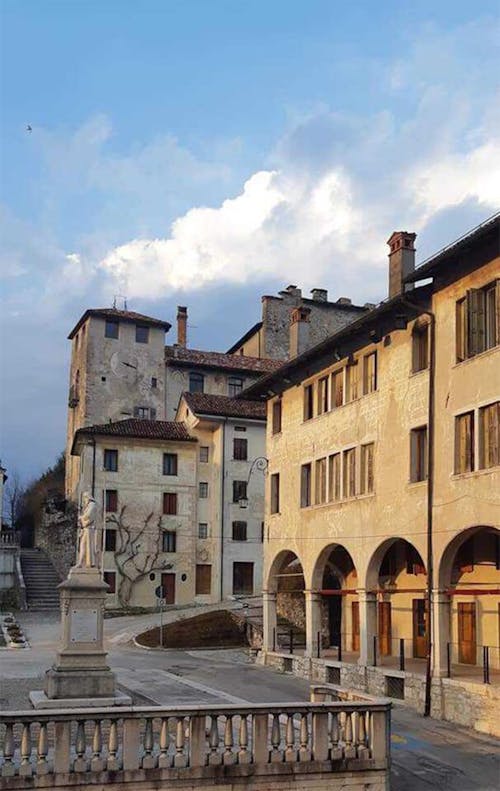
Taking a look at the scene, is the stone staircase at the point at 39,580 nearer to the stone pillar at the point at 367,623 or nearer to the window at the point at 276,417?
the window at the point at 276,417

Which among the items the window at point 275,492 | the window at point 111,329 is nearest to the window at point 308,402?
the window at point 275,492

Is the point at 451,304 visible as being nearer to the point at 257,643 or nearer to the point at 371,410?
the point at 371,410

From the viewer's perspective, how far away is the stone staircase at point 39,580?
49656mm

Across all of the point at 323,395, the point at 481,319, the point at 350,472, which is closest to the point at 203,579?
the point at 323,395

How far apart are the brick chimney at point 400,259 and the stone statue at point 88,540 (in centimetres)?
1317

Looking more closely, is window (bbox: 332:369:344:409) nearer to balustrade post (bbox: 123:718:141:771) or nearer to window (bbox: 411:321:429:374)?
window (bbox: 411:321:429:374)

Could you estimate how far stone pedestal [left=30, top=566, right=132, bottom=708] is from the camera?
17984mm

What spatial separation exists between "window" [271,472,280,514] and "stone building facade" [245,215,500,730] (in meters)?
0.07

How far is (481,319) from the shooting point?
73.2 feet

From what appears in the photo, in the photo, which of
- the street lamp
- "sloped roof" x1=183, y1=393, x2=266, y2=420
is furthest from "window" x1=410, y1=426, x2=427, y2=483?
the street lamp

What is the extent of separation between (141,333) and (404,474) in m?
38.7

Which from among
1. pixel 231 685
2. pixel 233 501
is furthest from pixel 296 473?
pixel 233 501

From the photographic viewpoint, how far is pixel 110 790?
434 inches

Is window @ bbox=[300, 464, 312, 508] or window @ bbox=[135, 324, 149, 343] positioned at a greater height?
window @ bbox=[135, 324, 149, 343]
